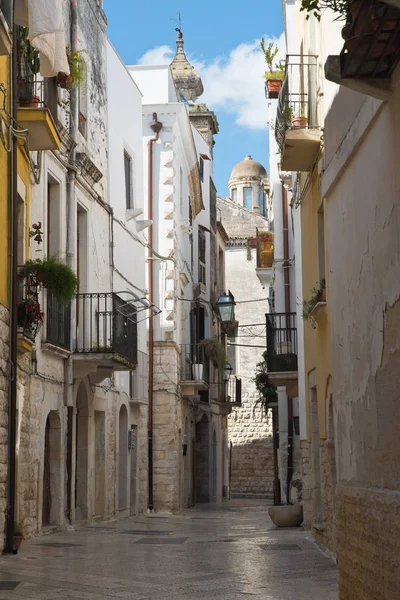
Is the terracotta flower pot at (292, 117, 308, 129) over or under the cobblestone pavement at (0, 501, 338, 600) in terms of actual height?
over

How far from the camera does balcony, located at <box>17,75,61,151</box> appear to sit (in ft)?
48.4

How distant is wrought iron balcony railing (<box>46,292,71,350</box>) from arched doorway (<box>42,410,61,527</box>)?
1.30 meters

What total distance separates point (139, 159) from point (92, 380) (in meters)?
8.31

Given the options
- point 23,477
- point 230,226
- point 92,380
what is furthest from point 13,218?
point 230,226

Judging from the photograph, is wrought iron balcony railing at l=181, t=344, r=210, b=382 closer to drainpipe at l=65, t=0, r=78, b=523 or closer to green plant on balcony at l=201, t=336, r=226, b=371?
green plant on balcony at l=201, t=336, r=226, b=371

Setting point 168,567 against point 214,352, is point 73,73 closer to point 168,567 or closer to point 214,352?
point 168,567

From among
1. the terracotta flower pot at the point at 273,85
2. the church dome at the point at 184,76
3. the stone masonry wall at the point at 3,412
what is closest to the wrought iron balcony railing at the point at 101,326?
the terracotta flower pot at the point at 273,85

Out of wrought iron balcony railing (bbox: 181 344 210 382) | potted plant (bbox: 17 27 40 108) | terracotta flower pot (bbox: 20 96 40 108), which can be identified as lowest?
wrought iron balcony railing (bbox: 181 344 210 382)

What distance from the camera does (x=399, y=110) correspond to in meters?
6.49

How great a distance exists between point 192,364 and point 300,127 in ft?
58.8

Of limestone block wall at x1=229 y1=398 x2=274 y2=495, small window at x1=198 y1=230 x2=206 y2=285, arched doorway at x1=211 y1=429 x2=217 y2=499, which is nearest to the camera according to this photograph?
small window at x1=198 y1=230 x2=206 y2=285

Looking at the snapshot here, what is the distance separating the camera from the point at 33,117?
48.4 ft

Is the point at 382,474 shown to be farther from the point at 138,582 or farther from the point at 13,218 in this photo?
the point at 13,218

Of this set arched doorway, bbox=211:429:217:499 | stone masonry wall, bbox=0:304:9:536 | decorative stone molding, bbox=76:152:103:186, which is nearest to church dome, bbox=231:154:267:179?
arched doorway, bbox=211:429:217:499
